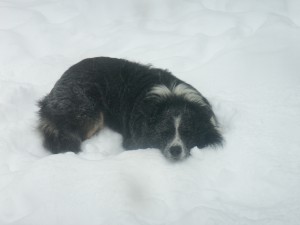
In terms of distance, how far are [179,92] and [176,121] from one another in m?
0.50

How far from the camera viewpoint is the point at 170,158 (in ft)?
16.2

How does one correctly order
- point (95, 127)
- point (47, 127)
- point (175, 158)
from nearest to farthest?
point (175, 158) < point (47, 127) < point (95, 127)

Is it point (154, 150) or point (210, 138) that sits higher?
point (210, 138)

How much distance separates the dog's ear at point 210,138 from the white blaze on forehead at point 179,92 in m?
0.42

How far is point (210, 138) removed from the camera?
532 cm

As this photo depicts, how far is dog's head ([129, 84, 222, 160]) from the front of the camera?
5387mm

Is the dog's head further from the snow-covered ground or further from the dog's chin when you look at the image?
the snow-covered ground

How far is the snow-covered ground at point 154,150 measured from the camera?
13.3 feet

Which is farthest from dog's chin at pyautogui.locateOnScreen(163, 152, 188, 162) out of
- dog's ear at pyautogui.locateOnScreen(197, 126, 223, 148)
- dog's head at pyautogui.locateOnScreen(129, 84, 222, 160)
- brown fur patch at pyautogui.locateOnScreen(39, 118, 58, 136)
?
brown fur patch at pyautogui.locateOnScreen(39, 118, 58, 136)

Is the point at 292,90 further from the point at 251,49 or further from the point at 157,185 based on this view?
the point at 157,185

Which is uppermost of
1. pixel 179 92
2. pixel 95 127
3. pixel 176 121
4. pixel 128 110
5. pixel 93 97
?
pixel 179 92

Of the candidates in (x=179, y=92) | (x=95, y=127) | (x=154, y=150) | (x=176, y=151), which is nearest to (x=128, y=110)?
(x=95, y=127)

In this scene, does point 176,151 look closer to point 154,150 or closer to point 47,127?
point 154,150

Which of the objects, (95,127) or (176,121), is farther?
(95,127)
